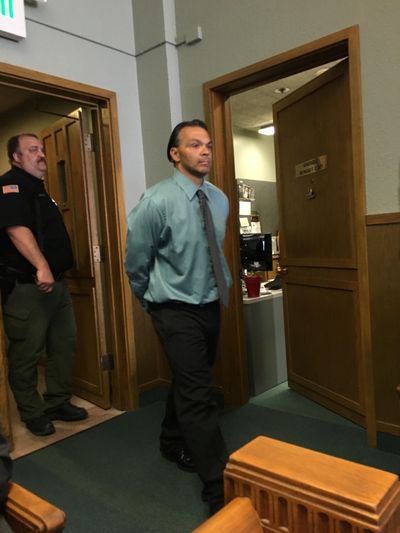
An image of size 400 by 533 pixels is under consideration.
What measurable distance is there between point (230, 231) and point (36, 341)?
131 centimetres

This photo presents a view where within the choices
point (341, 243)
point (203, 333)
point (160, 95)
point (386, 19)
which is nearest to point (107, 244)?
point (160, 95)

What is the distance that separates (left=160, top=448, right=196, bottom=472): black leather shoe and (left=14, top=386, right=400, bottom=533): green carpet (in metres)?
0.04

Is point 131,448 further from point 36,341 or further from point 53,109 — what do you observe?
point 53,109

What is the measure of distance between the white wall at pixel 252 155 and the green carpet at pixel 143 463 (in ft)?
12.3

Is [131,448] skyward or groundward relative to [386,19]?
groundward

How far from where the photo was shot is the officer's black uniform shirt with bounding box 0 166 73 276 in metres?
2.43

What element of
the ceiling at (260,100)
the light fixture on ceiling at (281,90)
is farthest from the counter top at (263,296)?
the light fixture on ceiling at (281,90)

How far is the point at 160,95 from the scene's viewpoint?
2.83 metres

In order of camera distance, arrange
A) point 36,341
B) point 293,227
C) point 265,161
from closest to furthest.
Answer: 1. point 36,341
2. point 293,227
3. point 265,161

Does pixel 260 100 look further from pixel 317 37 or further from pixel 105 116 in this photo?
pixel 317 37

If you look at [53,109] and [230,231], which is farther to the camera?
[53,109]

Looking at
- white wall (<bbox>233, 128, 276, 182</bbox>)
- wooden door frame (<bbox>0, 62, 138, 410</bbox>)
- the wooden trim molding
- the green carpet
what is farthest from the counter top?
white wall (<bbox>233, 128, 276, 182</bbox>)

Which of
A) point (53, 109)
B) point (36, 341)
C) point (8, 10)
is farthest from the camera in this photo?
point (53, 109)

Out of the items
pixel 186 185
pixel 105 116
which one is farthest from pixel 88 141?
pixel 186 185
